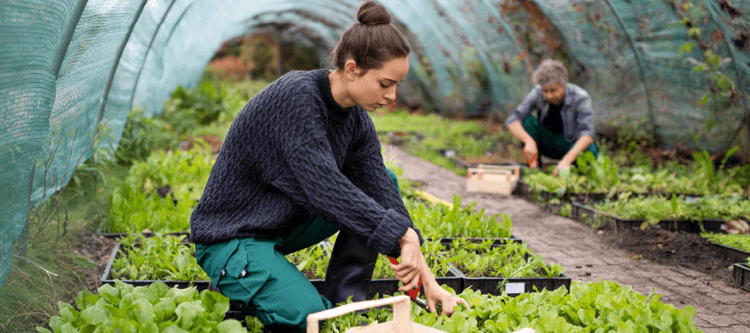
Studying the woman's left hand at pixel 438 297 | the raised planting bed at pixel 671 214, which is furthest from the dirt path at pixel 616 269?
the woman's left hand at pixel 438 297

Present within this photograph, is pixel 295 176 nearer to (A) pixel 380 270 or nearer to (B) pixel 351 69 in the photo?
(B) pixel 351 69

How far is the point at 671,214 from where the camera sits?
442cm

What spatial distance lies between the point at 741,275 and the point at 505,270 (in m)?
1.42

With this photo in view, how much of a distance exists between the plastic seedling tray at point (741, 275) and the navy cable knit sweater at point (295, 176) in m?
2.20

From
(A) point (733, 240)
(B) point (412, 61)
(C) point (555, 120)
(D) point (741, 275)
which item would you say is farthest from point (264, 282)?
(B) point (412, 61)

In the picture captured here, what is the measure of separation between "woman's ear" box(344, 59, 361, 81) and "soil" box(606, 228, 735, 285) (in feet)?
8.77

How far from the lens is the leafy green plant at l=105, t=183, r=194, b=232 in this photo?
3582 millimetres

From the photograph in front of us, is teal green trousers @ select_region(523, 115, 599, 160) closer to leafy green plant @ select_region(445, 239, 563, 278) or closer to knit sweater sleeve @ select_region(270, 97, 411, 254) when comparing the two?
leafy green plant @ select_region(445, 239, 563, 278)

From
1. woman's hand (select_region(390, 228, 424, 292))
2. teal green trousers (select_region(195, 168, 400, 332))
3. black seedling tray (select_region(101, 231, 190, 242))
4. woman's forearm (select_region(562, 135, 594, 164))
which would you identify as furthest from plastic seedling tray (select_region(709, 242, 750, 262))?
black seedling tray (select_region(101, 231, 190, 242))

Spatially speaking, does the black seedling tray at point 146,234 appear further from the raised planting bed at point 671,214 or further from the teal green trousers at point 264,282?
the raised planting bed at point 671,214

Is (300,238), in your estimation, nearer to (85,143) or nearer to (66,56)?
(66,56)

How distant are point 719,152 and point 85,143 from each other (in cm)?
576

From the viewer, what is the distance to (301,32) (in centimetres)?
2191

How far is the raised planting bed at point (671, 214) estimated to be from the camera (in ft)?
14.4
